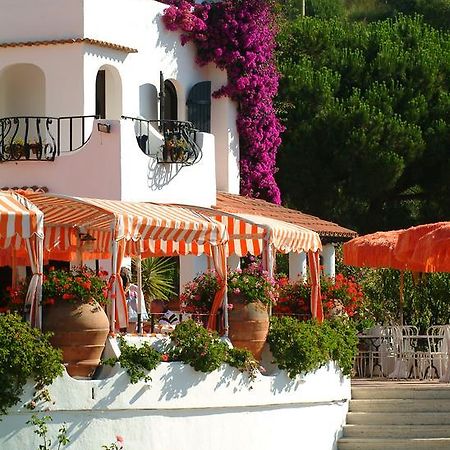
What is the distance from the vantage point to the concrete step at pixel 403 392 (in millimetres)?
23281

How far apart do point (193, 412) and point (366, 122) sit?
23447mm

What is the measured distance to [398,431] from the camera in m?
22.4

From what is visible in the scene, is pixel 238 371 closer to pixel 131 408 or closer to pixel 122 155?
pixel 131 408

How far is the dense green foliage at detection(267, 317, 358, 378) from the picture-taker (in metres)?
21.1

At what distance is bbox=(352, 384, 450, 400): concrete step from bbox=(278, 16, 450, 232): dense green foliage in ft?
61.0

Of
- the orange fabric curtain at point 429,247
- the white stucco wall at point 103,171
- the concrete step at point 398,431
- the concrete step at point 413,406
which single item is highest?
the white stucco wall at point 103,171

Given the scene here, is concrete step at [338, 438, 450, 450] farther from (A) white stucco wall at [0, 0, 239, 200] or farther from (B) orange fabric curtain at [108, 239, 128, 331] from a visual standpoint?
(A) white stucco wall at [0, 0, 239, 200]

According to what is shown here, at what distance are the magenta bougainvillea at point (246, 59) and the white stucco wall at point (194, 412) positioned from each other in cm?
1159

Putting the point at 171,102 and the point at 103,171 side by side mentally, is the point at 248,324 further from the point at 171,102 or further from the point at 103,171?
the point at 171,102

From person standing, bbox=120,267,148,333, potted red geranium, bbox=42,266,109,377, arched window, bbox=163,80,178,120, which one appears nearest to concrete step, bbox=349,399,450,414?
person standing, bbox=120,267,148,333

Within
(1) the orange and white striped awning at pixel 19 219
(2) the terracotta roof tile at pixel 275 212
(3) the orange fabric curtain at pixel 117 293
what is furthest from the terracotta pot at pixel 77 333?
(2) the terracotta roof tile at pixel 275 212

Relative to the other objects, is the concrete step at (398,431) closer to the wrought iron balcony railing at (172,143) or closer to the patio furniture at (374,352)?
the patio furniture at (374,352)

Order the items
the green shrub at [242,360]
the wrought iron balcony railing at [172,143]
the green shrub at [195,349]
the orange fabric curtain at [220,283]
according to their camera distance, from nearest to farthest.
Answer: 1. the green shrub at [195,349]
2. the green shrub at [242,360]
3. the orange fabric curtain at [220,283]
4. the wrought iron balcony railing at [172,143]

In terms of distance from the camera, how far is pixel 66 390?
694 inches
